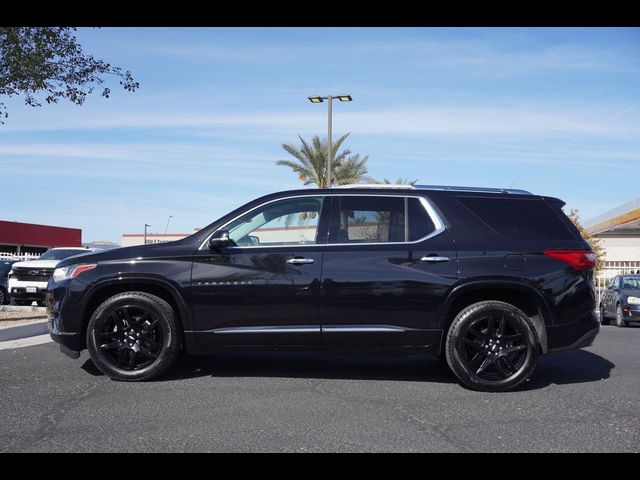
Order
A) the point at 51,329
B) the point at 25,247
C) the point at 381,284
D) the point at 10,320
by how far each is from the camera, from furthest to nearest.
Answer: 1. the point at 25,247
2. the point at 10,320
3. the point at 51,329
4. the point at 381,284

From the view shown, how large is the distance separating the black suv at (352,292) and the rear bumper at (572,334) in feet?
0.04

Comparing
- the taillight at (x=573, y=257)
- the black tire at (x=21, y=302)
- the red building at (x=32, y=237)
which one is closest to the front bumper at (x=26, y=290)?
the black tire at (x=21, y=302)

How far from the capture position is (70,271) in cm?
582

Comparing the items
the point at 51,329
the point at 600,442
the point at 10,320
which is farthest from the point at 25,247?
the point at 600,442

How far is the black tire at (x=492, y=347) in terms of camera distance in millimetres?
5512

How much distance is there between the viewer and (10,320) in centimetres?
1165

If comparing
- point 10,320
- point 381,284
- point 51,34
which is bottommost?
point 10,320

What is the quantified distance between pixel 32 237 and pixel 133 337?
1739 inches

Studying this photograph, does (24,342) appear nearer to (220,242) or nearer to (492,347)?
(220,242)

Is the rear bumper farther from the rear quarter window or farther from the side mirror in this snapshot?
the side mirror

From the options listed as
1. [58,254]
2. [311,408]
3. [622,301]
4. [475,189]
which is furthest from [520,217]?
[58,254]

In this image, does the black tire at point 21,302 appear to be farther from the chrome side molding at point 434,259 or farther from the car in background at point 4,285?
the chrome side molding at point 434,259

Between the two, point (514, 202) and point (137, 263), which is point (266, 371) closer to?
point (137, 263)
